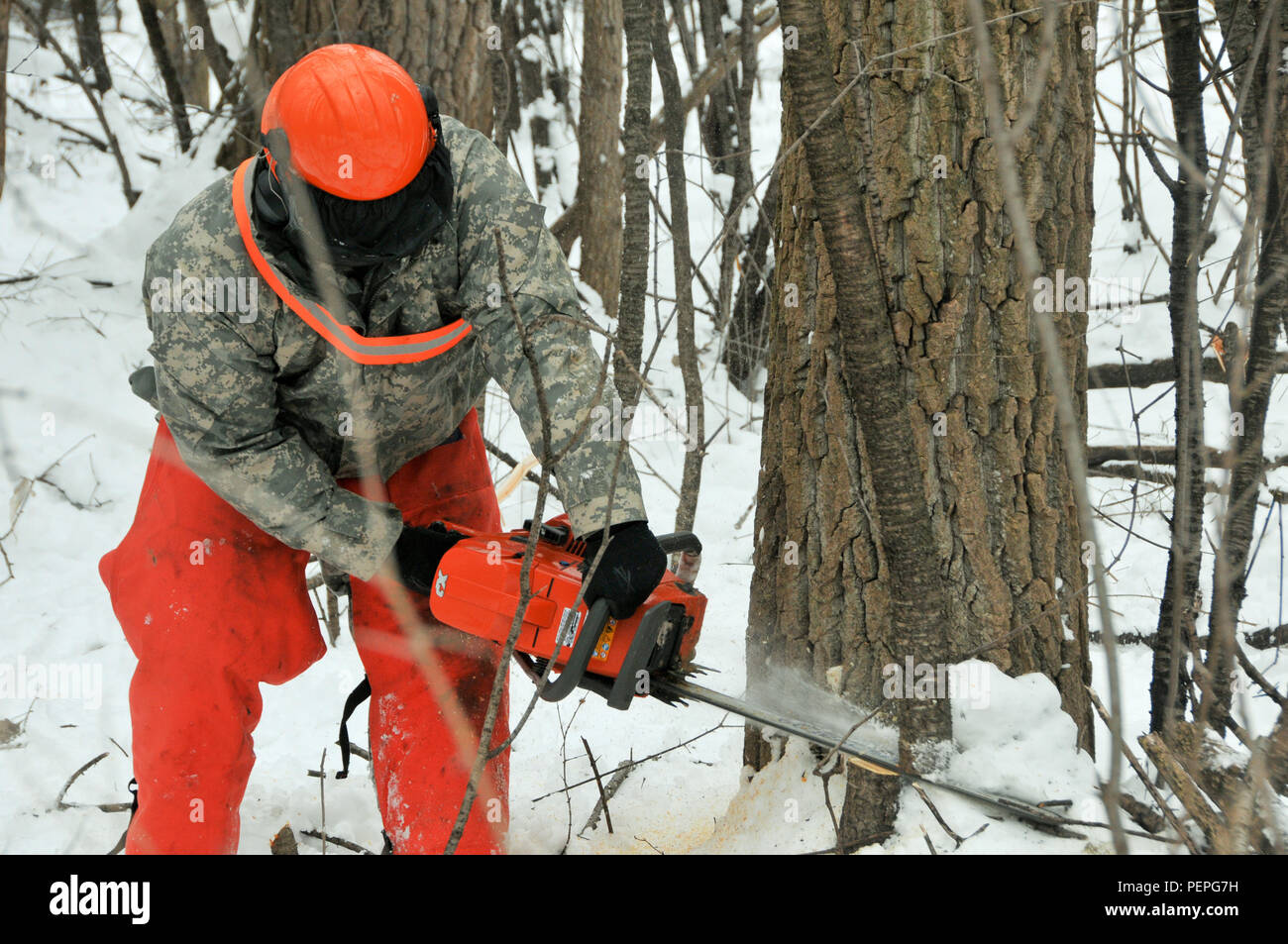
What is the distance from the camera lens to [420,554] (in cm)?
222

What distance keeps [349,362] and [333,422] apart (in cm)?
23

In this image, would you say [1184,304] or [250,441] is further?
[1184,304]

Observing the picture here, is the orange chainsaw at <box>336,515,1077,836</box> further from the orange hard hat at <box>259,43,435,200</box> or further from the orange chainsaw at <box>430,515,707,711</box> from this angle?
the orange hard hat at <box>259,43,435,200</box>

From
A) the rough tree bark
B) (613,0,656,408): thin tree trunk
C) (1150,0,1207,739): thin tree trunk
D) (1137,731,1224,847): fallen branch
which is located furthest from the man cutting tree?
the rough tree bark

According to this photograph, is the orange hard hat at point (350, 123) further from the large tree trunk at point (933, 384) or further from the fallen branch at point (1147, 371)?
the fallen branch at point (1147, 371)

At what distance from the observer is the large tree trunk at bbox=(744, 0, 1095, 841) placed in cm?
178

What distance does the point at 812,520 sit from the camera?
2135 mm

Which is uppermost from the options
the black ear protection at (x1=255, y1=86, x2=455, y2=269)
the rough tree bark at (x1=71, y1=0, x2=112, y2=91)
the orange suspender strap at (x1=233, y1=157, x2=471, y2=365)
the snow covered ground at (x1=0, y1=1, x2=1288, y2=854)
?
the rough tree bark at (x1=71, y1=0, x2=112, y2=91)

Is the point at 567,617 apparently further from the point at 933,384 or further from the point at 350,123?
the point at 350,123

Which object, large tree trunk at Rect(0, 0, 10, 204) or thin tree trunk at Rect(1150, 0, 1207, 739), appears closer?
thin tree trunk at Rect(1150, 0, 1207, 739)

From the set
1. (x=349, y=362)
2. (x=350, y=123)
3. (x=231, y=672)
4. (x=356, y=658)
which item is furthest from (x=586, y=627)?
(x=356, y=658)

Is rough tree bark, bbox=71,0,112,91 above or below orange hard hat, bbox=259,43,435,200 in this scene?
above

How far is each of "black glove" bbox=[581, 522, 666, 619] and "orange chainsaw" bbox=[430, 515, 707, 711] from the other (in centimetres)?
3
